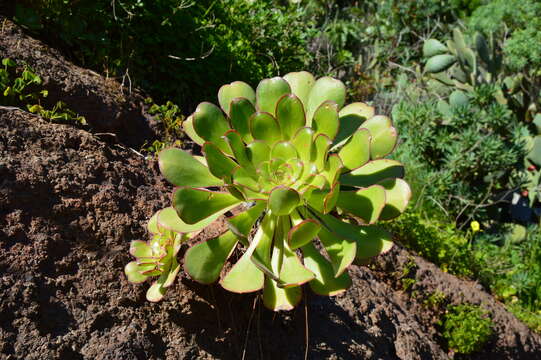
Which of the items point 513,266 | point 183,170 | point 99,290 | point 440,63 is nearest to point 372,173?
point 183,170

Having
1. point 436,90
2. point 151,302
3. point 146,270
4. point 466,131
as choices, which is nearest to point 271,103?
point 146,270

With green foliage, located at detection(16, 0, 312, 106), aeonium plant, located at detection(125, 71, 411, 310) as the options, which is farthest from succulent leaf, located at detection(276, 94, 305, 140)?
green foliage, located at detection(16, 0, 312, 106)

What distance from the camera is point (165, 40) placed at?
2.83m

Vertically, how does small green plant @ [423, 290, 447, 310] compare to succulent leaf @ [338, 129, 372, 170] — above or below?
below

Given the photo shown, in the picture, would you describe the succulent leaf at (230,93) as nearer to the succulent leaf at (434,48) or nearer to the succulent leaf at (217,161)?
the succulent leaf at (217,161)

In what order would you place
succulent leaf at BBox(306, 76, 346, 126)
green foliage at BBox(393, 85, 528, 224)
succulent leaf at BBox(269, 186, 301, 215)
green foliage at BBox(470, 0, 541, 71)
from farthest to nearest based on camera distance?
green foliage at BBox(470, 0, 541, 71) < green foliage at BBox(393, 85, 528, 224) < succulent leaf at BBox(306, 76, 346, 126) < succulent leaf at BBox(269, 186, 301, 215)

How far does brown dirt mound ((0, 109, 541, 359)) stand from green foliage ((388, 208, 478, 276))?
1.14 m

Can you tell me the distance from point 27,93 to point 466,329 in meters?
2.49

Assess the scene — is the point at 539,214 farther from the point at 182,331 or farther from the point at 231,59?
the point at 182,331

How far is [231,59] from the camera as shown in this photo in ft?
10.3

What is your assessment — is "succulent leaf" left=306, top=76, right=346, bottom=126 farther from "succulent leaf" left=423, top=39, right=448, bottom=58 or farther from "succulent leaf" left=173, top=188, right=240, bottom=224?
"succulent leaf" left=423, top=39, right=448, bottom=58

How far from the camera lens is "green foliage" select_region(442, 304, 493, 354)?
2500 mm

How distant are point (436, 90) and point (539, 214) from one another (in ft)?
5.60

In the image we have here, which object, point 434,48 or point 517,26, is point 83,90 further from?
point 517,26
